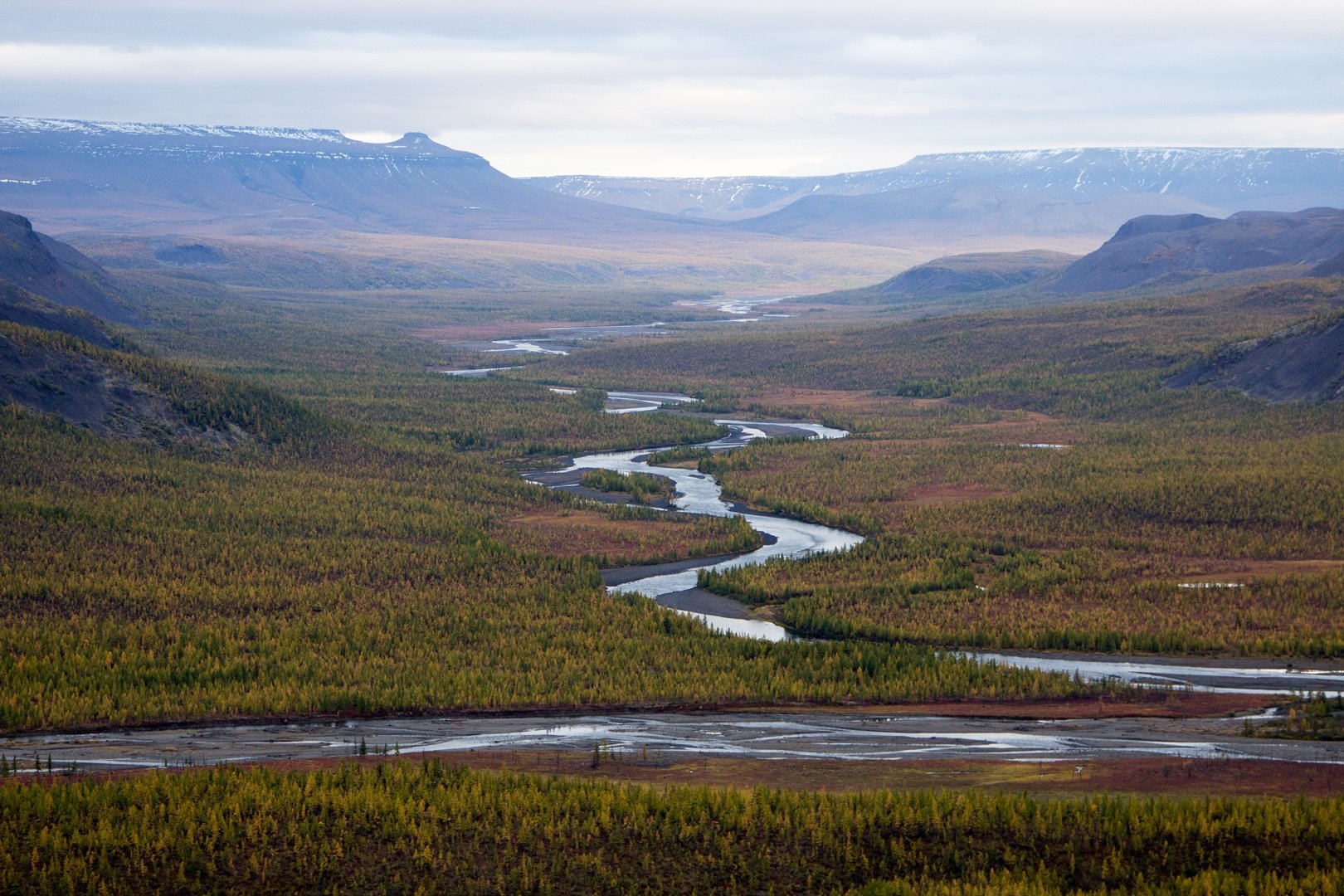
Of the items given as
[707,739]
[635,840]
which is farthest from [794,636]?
[635,840]

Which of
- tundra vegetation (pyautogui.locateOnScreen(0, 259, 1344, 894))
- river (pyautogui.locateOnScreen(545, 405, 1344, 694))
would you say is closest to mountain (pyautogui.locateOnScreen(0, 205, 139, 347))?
tundra vegetation (pyautogui.locateOnScreen(0, 259, 1344, 894))

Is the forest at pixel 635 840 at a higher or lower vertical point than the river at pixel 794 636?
higher

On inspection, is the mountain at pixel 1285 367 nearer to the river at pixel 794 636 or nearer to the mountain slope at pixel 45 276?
the river at pixel 794 636

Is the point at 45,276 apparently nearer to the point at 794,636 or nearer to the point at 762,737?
the point at 794,636

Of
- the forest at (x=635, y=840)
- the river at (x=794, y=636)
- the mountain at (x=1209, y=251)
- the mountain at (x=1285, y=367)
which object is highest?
the mountain at (x=1209, y=251)

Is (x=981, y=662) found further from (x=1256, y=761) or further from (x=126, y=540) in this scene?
(x=126, y=540)

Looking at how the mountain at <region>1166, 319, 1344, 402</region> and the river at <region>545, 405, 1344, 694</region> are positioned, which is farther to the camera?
the mountain at <region>1166, 319, 1344, 402</region>

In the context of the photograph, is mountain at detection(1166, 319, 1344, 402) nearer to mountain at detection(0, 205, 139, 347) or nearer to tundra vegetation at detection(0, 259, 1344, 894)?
tundra vegetation at detection(0, 259, 1344, 894)

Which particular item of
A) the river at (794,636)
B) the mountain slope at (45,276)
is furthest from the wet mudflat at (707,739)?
the mountain slope at (45,276)

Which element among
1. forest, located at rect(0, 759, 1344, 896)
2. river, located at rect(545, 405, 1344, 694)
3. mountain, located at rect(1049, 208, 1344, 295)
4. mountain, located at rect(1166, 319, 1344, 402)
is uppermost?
mountain, located at rect(1049, 208, 1344, 295)
